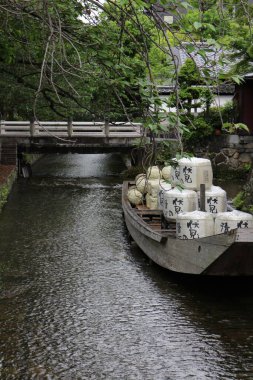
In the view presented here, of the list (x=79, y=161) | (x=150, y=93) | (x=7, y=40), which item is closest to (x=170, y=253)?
(x=7, y=40)

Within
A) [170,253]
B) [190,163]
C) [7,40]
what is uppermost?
[7,40]

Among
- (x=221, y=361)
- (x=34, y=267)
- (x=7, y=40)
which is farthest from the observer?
(x=34, y=267)

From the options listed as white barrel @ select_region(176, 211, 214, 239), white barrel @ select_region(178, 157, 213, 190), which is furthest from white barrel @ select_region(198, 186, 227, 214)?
white barrel @ select_region(176, 211, 214, 239)

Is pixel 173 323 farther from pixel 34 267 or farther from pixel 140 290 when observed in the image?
pixel 34 267

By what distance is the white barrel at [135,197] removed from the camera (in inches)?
743

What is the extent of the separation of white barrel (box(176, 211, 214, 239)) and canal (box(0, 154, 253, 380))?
3.92 feet

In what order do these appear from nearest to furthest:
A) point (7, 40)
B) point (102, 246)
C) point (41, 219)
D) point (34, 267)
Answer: point (7, 40), point (34, 267), point (102, 246), point (41, 219)

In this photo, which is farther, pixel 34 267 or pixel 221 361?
pixel 34 267

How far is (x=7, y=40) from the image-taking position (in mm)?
10422

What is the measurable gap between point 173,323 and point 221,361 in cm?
181

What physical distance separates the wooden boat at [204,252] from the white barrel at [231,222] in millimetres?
837

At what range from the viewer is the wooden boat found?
1134 centimetres

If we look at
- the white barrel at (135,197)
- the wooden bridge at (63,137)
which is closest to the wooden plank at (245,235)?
the white barrel at (135,197)

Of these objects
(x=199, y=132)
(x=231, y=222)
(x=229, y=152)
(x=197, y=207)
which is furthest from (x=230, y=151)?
(x=231, y=222)
